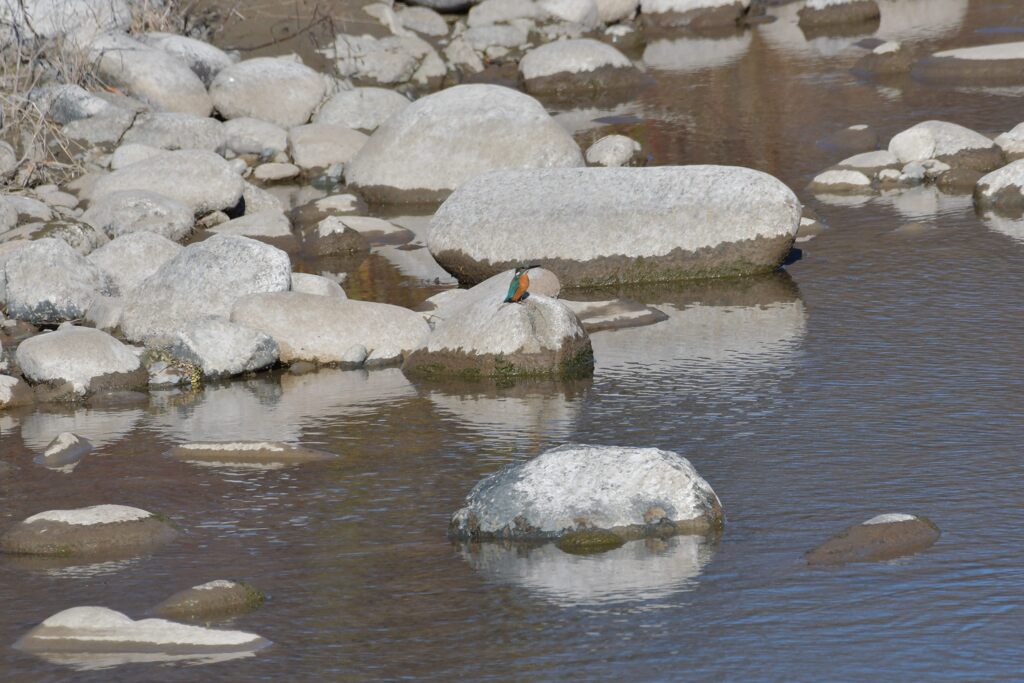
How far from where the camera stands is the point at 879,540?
805cm

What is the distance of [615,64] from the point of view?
86.5ft

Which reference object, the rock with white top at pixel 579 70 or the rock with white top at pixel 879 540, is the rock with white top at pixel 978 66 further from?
the rock with white top at pixel 879 540

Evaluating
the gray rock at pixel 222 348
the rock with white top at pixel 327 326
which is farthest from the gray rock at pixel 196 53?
the gray rock at pixel 222 348

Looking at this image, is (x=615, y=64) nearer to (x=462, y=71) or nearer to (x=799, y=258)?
(x=462, y=71)

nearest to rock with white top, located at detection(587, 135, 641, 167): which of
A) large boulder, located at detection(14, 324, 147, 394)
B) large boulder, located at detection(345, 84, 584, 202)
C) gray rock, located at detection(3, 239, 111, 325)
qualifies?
large boulder, located at detection(345, 84, 584, 202)

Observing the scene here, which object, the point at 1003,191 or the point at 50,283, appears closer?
the point at 50,283

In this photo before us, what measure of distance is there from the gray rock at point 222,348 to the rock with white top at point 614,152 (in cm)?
833

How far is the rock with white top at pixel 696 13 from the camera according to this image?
1247 inches

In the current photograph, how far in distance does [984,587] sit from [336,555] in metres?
3.40

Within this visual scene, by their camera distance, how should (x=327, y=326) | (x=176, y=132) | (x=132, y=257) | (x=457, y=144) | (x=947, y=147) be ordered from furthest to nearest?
1. (x=176, y=132)
2. (x=457, y=144)
3. (x=947, y=147)
4. (x=132, y=257)
5. (x=327, y=326)

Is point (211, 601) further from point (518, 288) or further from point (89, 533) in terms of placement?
point (518, 288)

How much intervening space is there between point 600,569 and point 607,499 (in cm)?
46

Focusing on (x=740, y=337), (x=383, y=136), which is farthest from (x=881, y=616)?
(x=383, y=136)

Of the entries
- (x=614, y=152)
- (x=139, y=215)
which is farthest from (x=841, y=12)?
(x=139, y=215)
